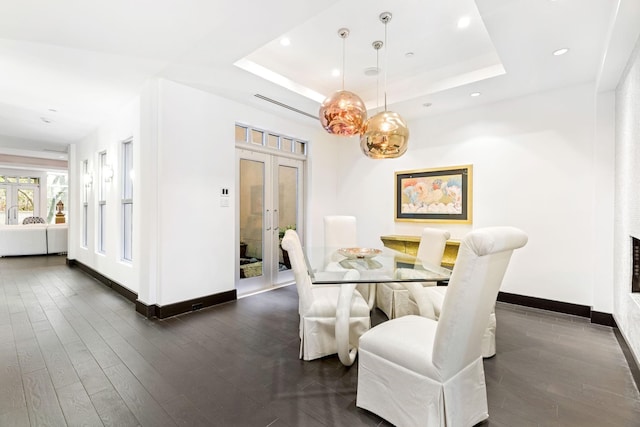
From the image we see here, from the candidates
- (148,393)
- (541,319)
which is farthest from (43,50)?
(541,319)

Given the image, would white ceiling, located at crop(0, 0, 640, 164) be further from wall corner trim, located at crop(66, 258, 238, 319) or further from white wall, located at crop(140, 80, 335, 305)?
wall corner trim, located at crop(66, 258, 238, 319)

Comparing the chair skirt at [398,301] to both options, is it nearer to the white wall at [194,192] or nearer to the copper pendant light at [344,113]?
the copper pendant light at [344,113]

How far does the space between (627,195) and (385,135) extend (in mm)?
2249

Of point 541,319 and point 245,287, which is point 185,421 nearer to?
point 245,287

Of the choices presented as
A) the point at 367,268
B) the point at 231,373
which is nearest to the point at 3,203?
the point at 231,373

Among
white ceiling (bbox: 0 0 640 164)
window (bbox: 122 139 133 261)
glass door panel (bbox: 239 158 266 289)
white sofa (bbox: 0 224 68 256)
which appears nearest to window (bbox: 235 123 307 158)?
glass door panel (bbox: 239 158 266 289)

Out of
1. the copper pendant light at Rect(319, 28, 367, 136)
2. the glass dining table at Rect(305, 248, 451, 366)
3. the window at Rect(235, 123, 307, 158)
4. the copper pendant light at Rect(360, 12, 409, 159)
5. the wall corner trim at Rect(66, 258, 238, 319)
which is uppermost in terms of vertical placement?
the window at Rect(235, 123, 307, 158)

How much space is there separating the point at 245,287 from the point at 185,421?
8.77 feet

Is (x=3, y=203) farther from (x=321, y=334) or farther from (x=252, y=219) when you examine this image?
(x=321, y=334)

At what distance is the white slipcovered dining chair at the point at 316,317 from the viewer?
2.41 meters

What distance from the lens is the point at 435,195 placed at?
14.9 ft

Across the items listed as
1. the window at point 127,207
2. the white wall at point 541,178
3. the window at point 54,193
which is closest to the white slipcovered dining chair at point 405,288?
the white wall at point 541,178

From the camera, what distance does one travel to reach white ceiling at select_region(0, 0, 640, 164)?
225 cm

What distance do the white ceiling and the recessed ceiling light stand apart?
1.6 inches
